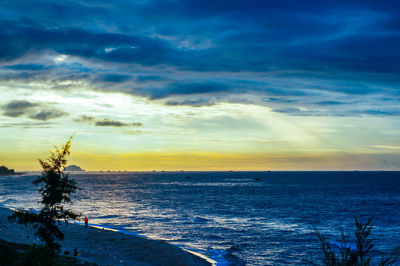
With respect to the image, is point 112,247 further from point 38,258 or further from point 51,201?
point 38,258

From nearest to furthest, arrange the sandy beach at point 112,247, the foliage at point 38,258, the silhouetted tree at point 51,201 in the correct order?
the foliage at point 38,258
the silhouetted tree at point 51,201
the sandy beach at point 112,247

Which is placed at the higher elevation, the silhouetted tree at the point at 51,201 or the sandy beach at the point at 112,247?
the silhouetted tree at the point at 51,201

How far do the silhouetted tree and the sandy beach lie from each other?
27.3ft

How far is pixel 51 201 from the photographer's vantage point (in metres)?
28.0

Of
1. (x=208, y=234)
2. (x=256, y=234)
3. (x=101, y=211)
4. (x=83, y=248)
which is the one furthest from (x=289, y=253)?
Result: (x=101, y=211)

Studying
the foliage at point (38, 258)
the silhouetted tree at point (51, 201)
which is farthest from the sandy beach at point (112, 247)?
the foliage at point (38, 258)

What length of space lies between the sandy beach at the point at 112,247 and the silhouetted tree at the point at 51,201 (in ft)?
27.3

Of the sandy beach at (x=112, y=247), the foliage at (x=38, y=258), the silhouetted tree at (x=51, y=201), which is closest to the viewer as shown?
the foliage at (x=38, y=258)

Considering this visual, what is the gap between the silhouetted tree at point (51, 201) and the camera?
27469 millimetres

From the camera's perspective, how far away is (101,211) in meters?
83.7

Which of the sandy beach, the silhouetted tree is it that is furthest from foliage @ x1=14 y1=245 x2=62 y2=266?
the sandy beach

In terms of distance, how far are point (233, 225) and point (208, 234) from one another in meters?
Answer: 10.7

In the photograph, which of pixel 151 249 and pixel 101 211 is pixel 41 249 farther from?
pixel 101 211

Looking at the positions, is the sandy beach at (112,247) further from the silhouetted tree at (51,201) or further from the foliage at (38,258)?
the foliage at (38,258)
